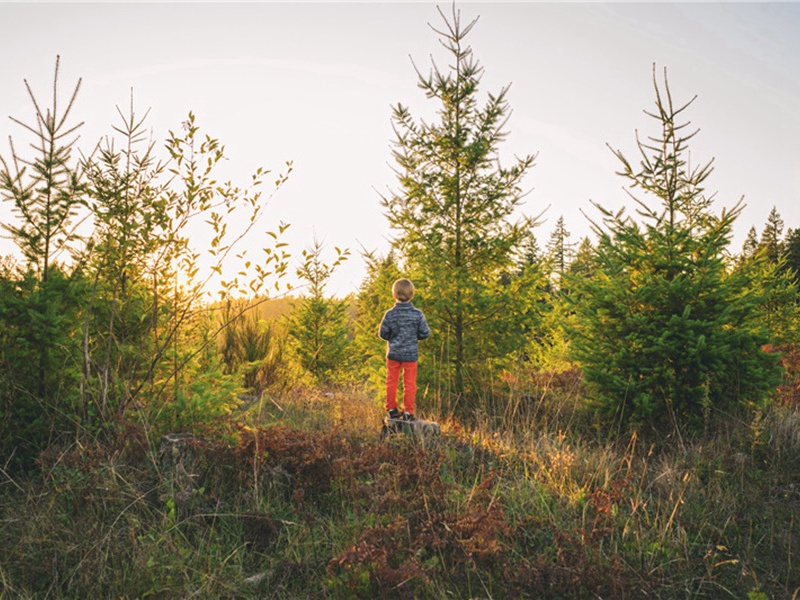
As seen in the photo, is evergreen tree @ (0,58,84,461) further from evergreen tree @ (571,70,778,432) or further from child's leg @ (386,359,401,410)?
evergreen tree @ (571,70,778,432)

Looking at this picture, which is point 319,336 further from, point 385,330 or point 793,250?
point 793,250

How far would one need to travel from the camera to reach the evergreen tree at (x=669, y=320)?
568 cm

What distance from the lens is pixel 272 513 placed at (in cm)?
366

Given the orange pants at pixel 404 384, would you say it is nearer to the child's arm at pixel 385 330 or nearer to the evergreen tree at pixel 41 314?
the child's arm at pixel 385 330

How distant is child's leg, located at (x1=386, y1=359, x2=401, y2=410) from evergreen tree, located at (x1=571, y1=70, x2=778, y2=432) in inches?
94.1

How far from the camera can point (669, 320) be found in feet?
18.8

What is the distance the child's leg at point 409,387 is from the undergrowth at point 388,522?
1196 millimetres

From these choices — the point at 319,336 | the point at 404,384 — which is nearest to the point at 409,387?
the point at 404,384

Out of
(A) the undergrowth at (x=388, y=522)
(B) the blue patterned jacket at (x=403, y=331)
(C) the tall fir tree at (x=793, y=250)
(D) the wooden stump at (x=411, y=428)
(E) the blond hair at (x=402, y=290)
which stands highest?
(C) the tall fir tree at (x=793, y=250)

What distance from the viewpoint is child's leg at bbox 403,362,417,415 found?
19.9 feet

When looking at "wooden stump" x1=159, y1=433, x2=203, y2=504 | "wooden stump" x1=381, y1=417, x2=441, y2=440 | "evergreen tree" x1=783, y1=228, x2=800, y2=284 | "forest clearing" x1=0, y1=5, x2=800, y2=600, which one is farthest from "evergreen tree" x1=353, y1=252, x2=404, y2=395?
"evergreen tree" x1=783, y1=228, x2=800, y2=284

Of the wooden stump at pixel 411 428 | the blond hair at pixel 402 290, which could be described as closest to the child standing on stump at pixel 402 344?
the blond hair at pixel 402 290

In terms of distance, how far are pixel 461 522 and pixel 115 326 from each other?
4268 millimetres

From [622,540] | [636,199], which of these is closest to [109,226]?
[622,540]
